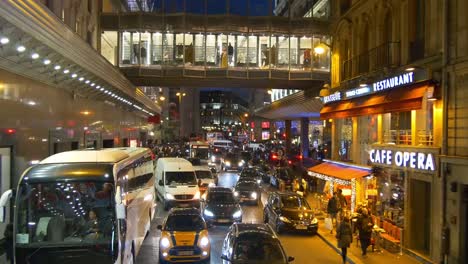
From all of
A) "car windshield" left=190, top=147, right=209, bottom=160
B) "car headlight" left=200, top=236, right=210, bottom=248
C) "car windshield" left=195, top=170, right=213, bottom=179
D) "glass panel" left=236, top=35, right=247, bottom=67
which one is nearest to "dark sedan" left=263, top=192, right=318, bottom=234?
"car headlight" left=200, top=236, right=210, bottom=248

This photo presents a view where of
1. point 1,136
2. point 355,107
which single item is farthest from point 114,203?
point 355,107

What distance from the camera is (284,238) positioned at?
20484 millimetres

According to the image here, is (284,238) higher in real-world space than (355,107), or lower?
lower

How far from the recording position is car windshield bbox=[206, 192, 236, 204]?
22559 mm

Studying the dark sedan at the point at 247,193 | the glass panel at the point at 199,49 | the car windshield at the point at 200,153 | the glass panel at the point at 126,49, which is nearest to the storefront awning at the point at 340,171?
the dark sedan at the point at 247,193

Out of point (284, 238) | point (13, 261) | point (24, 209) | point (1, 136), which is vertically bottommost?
point (284, 238)

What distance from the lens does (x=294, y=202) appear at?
21844 millimetres

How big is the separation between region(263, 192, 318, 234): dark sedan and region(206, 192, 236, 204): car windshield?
193 cm

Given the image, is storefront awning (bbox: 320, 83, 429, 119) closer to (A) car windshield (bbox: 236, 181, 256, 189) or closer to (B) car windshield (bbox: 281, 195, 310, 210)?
(B) car windshield (bbox: 281, 195, 310, 210)

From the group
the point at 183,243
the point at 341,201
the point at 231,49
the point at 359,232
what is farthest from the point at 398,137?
the point at 231,49

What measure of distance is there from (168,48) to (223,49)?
434cm

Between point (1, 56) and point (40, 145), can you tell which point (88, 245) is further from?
point (40, 145)

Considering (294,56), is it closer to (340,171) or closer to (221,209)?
(340,171)

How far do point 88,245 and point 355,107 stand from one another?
14.7m
